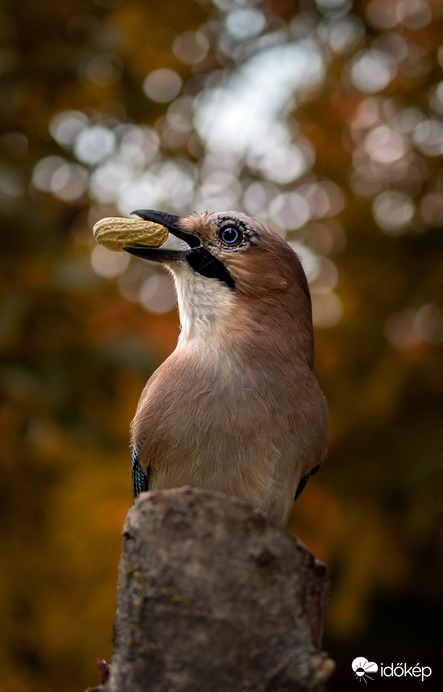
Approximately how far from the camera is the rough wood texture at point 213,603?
1.97 meters

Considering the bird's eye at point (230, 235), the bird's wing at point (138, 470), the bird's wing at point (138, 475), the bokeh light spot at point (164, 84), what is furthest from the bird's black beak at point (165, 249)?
the bokeh light spot at point (164, 84)

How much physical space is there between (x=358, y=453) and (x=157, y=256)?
12.0ft

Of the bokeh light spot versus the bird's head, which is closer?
the bird's head

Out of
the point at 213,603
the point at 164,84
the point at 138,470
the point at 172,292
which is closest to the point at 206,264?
the point at 138,470

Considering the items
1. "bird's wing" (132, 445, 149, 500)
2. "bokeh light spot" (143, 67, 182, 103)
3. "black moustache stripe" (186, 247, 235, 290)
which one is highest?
"bokeh light spot" (143, 67, 182, 103)

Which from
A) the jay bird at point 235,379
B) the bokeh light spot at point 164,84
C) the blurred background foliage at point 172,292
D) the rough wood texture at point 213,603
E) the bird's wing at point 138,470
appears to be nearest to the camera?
the rough wood texture at point 213,603

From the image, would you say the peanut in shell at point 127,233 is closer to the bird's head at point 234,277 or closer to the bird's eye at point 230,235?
the bird's head at point 234,277

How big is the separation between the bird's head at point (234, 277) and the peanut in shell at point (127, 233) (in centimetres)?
5

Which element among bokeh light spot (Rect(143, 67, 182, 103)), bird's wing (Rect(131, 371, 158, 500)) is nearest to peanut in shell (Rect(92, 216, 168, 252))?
bird's wing (Rect(131, 371, 158, 500))

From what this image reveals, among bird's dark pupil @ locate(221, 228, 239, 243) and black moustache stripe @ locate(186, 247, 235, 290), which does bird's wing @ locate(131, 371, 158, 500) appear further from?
bird's dark pupil @ locate(221, 228, 239, 243)

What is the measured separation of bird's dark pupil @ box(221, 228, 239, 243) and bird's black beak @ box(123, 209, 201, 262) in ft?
0.39

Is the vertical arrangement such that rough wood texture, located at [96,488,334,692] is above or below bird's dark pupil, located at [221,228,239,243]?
below

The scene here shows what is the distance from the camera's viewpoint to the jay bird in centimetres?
295

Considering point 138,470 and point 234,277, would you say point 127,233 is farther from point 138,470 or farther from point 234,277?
point 138,470
